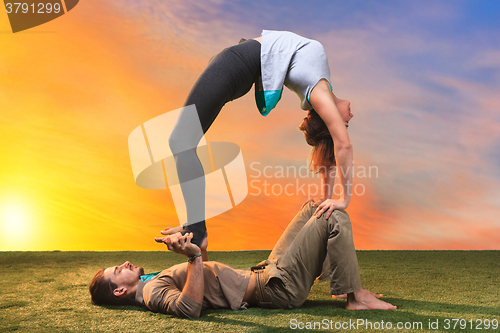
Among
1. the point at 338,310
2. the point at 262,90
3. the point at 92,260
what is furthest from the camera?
the point at 92,260

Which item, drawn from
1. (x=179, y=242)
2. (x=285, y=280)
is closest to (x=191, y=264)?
(x=179, y=242)

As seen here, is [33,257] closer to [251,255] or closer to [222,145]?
[251,255]

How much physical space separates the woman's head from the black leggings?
415 mm

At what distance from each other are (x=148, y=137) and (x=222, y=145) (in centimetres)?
67

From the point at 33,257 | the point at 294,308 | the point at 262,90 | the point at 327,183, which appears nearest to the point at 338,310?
the point at 294,308

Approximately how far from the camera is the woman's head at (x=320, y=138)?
6.25ft

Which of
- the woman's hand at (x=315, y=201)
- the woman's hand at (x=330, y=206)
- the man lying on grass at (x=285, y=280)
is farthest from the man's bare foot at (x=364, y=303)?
the woman's hand at (x=315, y=201)

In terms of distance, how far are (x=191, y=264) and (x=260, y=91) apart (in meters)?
0.91

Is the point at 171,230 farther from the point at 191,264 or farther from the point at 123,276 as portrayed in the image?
the point at 123,276

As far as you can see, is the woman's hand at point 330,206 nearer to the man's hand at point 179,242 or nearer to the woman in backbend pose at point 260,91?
the woman in backbend pose at point 260,91

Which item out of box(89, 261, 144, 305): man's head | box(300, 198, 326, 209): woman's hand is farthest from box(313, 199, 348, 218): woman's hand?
box(89, 261, 144, 305): man's head

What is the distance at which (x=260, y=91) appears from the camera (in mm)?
1794

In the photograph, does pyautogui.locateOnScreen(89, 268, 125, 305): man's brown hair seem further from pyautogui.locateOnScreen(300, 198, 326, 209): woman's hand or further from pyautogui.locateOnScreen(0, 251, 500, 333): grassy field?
pyautogui.locateOnScreen(300, 198, 326, 209): woman's hand

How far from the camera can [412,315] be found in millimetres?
1513
